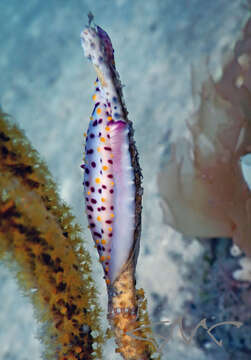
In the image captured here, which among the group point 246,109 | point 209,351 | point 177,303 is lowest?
point 209,351

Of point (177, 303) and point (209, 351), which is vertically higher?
point (177, 303)

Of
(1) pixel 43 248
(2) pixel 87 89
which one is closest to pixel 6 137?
(1) pixel 43 248

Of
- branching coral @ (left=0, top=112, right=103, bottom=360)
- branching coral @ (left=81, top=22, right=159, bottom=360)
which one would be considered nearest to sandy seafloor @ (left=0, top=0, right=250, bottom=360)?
branching coral @ (left=0, top=112, right=103, bottom=360)

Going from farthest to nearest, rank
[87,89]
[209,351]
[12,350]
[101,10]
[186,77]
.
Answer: [101,10] < [87,89] < [186,77] < [12,350] < [209,351]

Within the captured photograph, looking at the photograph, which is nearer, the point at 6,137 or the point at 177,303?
the point at 6,137

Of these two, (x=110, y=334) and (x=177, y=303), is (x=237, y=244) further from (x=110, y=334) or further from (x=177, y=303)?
(x=110, y=334)

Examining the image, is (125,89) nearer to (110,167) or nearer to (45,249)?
(110,167)
